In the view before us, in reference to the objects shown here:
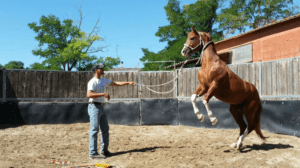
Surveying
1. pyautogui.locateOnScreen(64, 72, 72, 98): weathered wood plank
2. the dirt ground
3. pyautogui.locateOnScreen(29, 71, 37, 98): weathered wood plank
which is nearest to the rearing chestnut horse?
the dirt ground

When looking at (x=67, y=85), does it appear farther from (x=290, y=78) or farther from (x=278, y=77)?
(x=290, y=78)

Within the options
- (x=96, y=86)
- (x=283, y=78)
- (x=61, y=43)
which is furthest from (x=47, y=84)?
(x=61, y=43)

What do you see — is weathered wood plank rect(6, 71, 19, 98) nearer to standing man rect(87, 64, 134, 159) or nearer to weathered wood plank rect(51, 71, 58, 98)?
weathered wood plank rect(51, 71, 58, 98)

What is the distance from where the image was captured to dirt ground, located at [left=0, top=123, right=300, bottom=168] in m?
4.73

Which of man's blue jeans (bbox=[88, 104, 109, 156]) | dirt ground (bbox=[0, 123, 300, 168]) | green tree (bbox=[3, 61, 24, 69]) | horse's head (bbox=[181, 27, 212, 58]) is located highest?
green tree (bbox=[3, 61, 24, 69])

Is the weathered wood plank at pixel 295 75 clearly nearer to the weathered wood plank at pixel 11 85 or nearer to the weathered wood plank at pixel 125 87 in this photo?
the weathered wood plank at pixel 125 87

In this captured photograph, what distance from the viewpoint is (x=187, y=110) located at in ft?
31.0

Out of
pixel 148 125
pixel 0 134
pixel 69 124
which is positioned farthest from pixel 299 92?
pixel 0 134

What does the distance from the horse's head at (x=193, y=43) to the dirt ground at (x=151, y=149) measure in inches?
85.2

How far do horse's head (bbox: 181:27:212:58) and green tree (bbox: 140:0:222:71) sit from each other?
23.5 meters

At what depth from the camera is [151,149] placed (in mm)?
5961

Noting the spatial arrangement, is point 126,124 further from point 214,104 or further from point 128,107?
point 214,104

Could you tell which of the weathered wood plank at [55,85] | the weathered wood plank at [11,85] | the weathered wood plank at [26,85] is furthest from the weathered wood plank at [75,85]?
the weathered wood plank at [11,85]

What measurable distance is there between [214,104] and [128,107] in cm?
345
